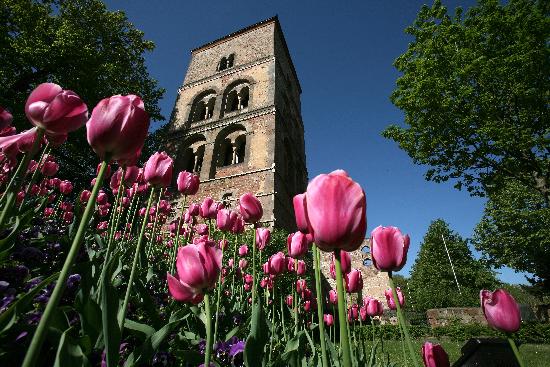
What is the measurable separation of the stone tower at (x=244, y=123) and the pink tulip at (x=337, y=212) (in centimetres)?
1178

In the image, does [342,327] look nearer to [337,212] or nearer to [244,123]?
[337,212]

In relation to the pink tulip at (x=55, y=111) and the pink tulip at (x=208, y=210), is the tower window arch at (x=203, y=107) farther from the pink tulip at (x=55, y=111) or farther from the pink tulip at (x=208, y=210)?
the pink tulip at (x=55, y=111)

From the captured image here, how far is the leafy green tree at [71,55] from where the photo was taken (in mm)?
12984

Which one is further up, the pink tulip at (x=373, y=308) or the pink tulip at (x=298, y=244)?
the pink tulip at (x=298, y=244)

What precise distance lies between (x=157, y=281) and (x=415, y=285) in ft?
134

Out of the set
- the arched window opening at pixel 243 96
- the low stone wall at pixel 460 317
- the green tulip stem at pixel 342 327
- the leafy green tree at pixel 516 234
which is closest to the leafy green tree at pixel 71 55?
the arched window opening at pixel 243 96

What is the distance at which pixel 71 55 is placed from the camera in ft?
44.5

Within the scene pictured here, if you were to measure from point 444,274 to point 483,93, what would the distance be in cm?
3099

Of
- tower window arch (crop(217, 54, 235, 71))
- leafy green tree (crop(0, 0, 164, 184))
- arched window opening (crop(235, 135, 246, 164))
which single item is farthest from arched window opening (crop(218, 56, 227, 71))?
arched window opening (crop(235, 135, 246, 164))

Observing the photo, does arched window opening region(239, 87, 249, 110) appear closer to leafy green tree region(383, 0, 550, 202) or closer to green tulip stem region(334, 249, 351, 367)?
leafy green tree region(383, 0, 550, 202)

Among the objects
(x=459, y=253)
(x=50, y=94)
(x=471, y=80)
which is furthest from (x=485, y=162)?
(x=459, y=253)

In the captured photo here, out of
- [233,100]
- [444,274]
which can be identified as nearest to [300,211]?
[233,100]

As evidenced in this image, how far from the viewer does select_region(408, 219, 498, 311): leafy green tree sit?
101 ft

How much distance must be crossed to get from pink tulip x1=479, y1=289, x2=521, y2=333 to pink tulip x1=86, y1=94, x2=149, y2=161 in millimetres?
1389
